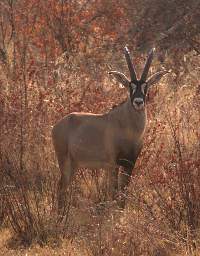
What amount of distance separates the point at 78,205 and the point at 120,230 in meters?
1.30

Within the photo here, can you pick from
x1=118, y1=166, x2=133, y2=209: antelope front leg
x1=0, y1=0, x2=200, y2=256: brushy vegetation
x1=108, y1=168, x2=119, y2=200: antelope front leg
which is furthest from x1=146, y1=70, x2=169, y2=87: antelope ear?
x1=108, y1=168, x2=119, y2=200: antelope front leg

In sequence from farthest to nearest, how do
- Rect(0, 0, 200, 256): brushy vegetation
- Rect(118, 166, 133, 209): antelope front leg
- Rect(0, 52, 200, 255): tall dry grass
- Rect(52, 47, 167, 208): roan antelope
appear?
Rect(52, 47, 167, 208): roan antelope → Rect(118, 166, 133, 209): antelope front leg → Rect(0, 0, 200, 256): brushy vegetation → Rect(0, 52, 200, 255): tall dry grass

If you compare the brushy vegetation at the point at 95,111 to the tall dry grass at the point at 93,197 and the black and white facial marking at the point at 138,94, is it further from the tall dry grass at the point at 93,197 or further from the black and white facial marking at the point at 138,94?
the black and white facial marking at the point at 138,94

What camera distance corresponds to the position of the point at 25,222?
7.40m

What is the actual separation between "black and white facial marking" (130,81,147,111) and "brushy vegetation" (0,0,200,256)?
504 millimetres

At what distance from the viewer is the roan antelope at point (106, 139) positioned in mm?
8383

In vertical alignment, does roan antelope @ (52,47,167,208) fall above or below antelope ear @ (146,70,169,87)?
below

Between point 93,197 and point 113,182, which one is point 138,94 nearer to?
point 113,182

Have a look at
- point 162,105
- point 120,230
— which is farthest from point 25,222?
point 162,105

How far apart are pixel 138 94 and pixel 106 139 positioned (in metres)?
0.70

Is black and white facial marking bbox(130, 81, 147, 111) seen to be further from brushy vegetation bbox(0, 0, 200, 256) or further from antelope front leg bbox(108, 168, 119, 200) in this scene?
antelope front leg bbox(108, 168, 119, 200)

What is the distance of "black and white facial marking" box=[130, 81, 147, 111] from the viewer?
331 inches

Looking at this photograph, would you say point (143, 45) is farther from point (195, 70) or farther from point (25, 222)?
point (25, 222)

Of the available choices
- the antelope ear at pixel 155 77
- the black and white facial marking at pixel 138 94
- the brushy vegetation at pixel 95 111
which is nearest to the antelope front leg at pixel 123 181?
the brushy vegetation at pixel 95 111
